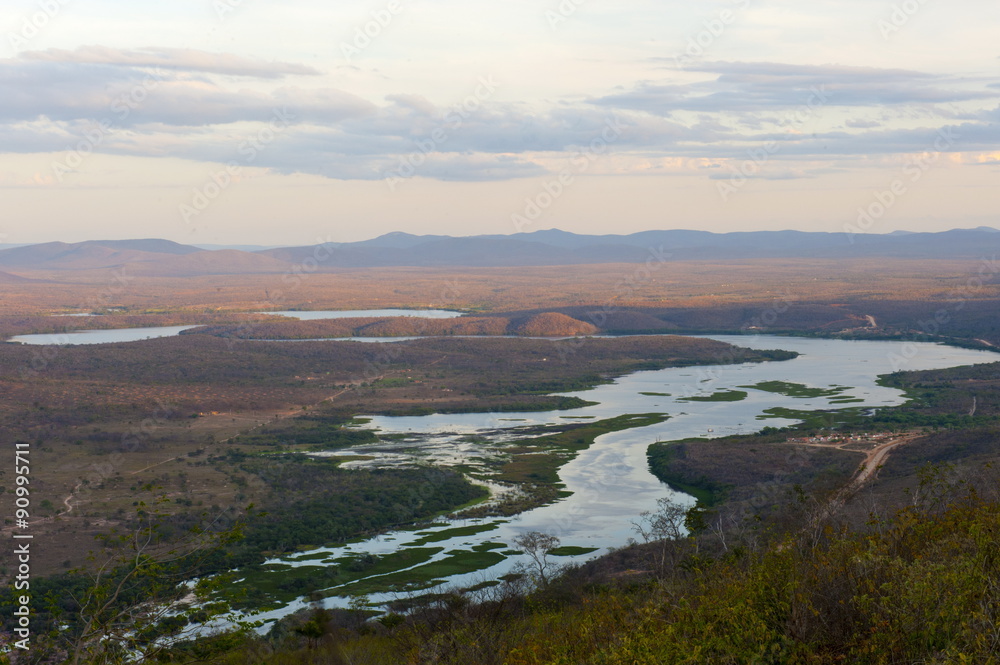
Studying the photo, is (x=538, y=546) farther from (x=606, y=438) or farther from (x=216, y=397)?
(x=216, y=397)

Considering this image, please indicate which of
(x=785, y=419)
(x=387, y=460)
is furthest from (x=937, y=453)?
(x=387, y=460)

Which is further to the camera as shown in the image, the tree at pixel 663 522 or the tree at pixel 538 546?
the tree at pixel 663 522

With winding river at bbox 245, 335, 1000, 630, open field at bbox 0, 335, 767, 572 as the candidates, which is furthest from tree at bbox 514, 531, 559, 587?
open field at bbox 0, 335, 767, 572

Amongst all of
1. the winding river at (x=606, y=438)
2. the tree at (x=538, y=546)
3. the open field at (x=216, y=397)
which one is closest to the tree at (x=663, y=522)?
the winding river at (x=606, y=438)

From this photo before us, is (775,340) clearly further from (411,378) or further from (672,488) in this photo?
(672,488)

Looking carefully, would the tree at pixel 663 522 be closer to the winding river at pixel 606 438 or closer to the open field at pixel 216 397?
the winding river at pixel 606 438

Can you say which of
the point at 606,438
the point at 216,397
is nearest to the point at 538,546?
the point at 606,438
